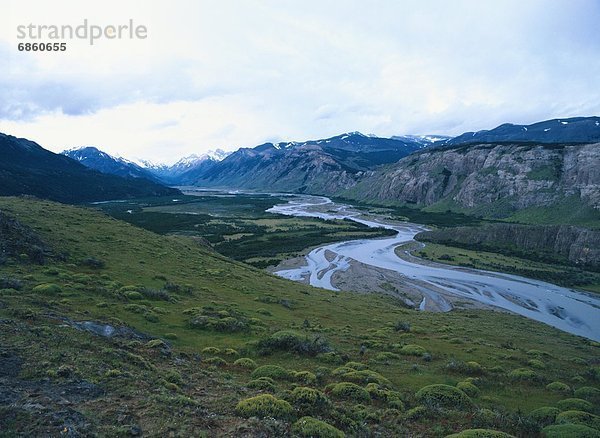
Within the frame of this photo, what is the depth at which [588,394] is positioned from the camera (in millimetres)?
26109

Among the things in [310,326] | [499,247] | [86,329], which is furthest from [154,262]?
[499,247]

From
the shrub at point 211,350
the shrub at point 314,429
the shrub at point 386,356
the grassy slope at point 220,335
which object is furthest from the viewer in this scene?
the shrub at point 386,356

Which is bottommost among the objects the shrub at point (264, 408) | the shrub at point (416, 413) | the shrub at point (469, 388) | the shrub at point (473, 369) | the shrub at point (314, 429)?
the shrub at point (473, 369)

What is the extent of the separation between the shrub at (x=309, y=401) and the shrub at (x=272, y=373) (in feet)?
13.0

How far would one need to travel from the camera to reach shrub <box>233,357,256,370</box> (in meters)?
24.4

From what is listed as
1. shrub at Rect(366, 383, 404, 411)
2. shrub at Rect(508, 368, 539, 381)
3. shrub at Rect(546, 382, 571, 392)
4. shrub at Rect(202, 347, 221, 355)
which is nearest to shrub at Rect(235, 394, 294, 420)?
shrub at Rect(366, 383, 404, 411)

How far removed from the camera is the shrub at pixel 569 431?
17.3 meters

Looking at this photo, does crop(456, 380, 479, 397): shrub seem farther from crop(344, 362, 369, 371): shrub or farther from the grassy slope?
crop(344, 362, 369, 371): shrub

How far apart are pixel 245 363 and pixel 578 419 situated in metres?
18.6

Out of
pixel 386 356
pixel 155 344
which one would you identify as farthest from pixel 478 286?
pixel 155 344

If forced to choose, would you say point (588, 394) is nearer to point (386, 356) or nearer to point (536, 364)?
point (536, 364)

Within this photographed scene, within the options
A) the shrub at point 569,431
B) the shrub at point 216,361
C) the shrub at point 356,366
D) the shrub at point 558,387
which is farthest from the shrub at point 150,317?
the shrub at point 558,387

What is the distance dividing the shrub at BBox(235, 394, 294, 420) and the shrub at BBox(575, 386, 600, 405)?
2149cm

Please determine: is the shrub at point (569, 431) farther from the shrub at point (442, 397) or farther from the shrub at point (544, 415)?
the shrub at point (442, 397)
